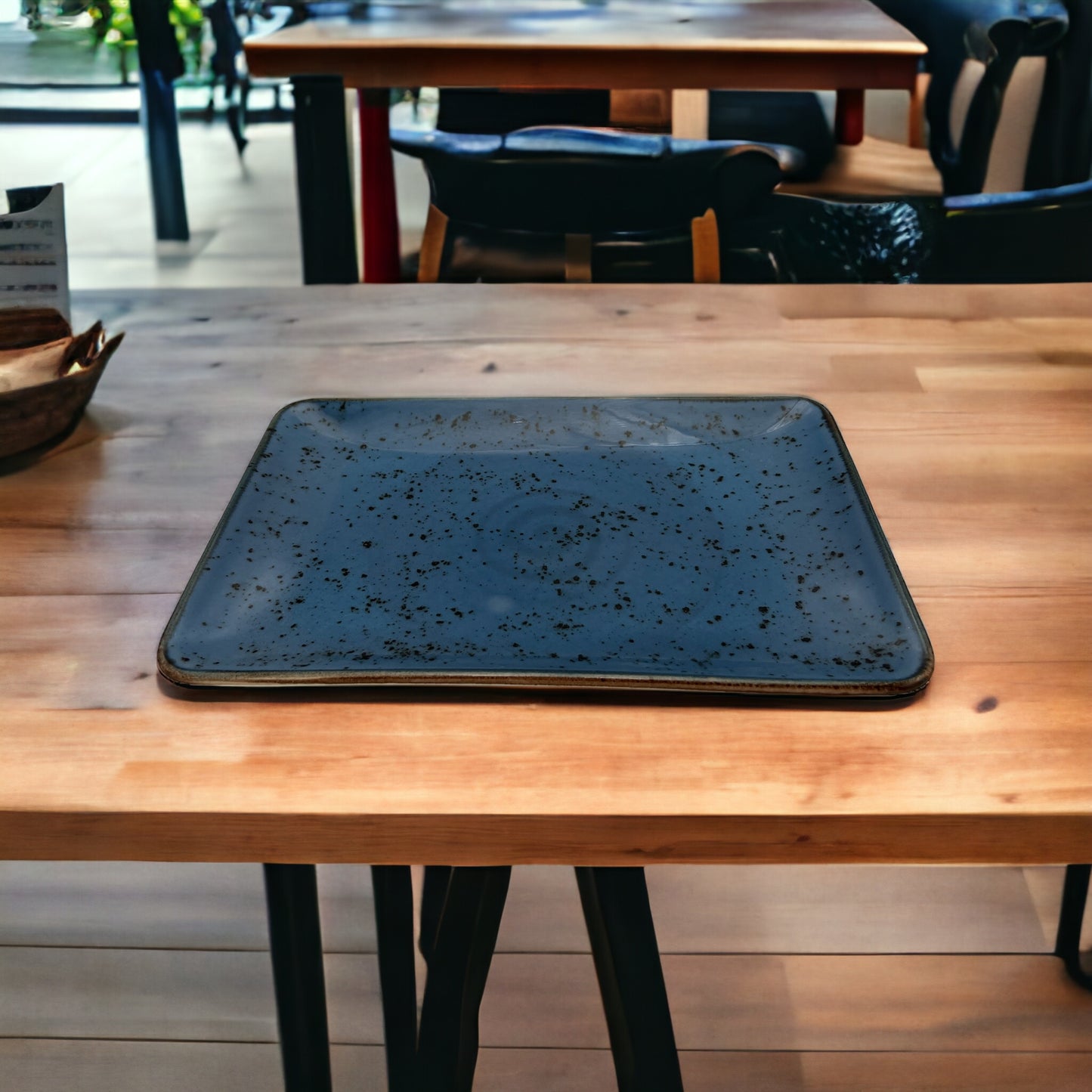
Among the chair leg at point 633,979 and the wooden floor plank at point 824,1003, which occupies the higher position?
the chair leg at point 633,979

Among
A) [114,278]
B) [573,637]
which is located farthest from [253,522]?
[114,278]

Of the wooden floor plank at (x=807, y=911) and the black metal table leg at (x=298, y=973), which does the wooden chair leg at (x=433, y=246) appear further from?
the black metal table leg at (x=298, y=973)

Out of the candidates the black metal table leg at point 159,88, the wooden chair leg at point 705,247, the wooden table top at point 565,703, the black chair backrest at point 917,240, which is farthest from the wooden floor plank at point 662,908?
the black metal table leg at point 159,88

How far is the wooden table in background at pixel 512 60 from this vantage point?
2.17 metres

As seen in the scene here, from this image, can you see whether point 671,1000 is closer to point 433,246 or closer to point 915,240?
point 433,246

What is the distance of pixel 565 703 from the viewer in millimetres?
628

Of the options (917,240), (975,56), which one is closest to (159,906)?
(917,240)

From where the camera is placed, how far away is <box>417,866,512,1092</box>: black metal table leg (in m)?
0.84

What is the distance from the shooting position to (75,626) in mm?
700

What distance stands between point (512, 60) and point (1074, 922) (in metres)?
1.69

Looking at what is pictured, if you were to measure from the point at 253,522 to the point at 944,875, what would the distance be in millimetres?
1013

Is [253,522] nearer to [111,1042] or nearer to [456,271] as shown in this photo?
[111,1042]

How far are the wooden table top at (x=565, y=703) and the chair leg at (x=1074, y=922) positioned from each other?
0.58 metres

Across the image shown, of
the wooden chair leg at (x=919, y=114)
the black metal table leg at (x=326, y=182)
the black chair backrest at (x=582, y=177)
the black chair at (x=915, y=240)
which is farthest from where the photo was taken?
the wooden chair leg at (x=919, y=114)
